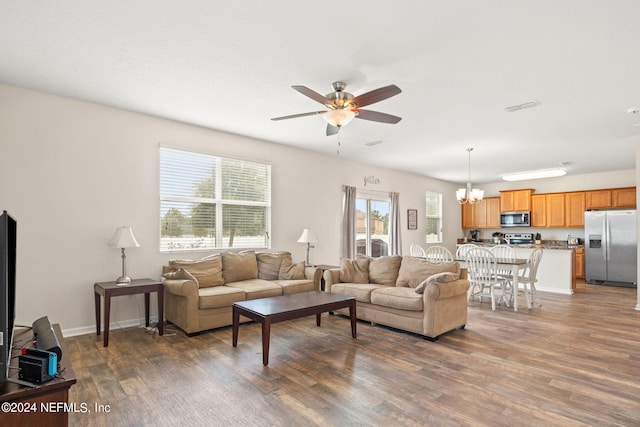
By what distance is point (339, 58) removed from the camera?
3000mm

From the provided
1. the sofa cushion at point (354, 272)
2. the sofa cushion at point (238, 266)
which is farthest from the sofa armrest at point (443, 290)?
the sofa cushion at point (238, 266)

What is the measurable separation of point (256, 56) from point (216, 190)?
8.75 ft

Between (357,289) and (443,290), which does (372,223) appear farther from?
(443,290)

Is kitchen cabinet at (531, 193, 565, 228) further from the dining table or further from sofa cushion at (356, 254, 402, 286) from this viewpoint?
sofa cushion at (356, 254, 402, 286)

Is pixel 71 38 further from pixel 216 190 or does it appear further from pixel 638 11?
pixel 638 11

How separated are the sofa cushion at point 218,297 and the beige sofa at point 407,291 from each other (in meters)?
1.33

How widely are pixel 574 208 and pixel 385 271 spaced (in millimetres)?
6676

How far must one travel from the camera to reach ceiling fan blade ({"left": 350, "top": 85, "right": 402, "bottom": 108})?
287cm

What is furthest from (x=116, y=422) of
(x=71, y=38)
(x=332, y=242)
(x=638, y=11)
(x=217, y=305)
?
(x=332, y=242)

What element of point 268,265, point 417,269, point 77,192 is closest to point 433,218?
point 417,269

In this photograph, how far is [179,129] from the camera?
4867 millimetres

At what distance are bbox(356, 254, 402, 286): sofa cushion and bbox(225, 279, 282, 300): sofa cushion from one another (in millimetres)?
1363

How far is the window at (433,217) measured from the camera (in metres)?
9.63

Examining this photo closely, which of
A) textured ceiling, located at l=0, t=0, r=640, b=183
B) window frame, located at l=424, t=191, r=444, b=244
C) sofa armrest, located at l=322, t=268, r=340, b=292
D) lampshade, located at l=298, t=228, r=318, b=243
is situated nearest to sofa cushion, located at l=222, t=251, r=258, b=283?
lampshade, located at l=298, t=228, r=318, b=243
